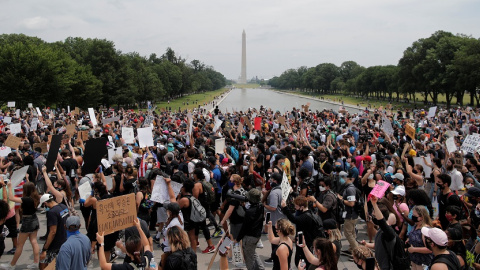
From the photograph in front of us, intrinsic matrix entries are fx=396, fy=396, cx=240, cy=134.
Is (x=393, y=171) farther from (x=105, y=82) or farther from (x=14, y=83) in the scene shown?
(x=105, y=82)

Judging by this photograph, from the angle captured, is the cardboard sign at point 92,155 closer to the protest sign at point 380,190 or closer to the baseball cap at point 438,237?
the protest sign at point 380,190

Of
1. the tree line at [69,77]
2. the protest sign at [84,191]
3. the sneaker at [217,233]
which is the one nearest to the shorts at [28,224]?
the protest sign at [84,191]

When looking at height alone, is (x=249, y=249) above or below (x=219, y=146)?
below

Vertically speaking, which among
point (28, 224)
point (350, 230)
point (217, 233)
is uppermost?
point (28, 224)

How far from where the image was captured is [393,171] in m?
10.2

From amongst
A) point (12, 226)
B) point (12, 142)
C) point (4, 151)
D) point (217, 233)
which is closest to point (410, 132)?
point (217, 233)

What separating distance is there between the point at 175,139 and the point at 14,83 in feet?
129

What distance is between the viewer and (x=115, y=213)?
5523 mm

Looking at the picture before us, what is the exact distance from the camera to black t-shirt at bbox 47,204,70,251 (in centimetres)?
706

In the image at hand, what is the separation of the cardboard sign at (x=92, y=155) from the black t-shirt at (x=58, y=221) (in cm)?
276

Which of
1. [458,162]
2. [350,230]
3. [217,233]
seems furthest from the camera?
[458,162]

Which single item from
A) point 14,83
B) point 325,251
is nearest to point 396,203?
point 325,251

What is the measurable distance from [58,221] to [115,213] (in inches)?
89.4

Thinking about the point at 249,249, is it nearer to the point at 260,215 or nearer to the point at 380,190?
the point at 260,215
